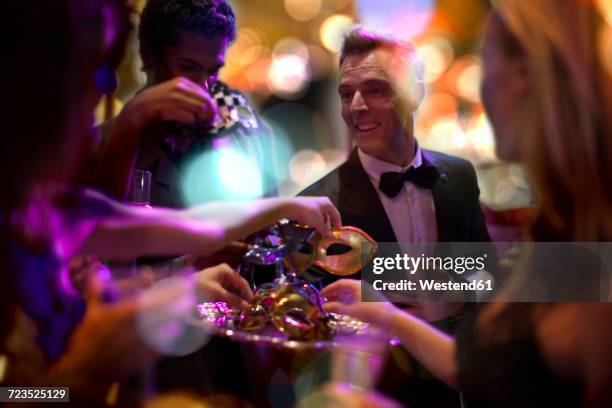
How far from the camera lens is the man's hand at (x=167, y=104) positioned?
1.08 m

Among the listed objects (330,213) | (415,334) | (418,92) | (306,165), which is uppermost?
(306,165)

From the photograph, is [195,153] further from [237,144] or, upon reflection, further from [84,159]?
[84,159]

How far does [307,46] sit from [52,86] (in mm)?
4709

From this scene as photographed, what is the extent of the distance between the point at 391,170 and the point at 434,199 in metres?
0.15

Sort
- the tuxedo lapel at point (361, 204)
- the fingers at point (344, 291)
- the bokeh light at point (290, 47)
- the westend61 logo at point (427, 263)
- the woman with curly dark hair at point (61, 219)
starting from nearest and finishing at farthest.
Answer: the woman with curly dark hair at point (61, 219) < the fingers at point (344, 291) < the westend61 logo at point (427, 263) < the tuxedo lapel at point (361, 204) < the bokeh light at point (290, 47)

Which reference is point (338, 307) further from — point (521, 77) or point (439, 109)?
point (439, 109)

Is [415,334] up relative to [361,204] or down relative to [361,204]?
down

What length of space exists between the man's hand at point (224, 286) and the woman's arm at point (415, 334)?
0.71ft

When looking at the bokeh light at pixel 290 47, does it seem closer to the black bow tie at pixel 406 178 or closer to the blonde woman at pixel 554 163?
the black bow tie at pixel 406 178

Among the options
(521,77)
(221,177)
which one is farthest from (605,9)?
(221,177)

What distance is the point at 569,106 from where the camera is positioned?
968mm

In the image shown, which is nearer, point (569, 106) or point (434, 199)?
point (569, 106)

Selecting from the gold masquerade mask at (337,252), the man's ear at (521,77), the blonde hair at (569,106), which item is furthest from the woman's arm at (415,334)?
the man's ear at (521,77)

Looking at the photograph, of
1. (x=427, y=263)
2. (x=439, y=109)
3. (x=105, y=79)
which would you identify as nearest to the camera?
(x=105, y=79)
